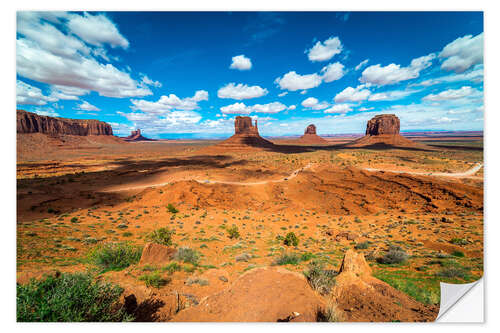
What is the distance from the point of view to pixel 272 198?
16.0 metres

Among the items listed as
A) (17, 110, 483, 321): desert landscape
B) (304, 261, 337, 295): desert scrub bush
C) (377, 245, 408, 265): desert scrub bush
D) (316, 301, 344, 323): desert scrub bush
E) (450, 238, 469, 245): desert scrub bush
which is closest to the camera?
(316, 301, 344, 323): desert scrub bush

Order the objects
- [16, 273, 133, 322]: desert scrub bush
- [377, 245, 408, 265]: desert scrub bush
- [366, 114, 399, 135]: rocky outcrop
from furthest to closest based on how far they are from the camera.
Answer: [366, 114, 399, 135]: rocky outcrop, [377, 245, 408, 265]: desert scrub bush, [16, 273, 133, 322]: desert scrub bush

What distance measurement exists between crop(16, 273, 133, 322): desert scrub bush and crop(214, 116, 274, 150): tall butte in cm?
6298

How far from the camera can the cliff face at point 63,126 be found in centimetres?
6160

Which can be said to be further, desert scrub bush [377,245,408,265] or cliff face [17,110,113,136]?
cliff face [17,110,113,136]

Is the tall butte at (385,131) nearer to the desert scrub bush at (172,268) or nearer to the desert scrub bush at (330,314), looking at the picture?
the desert scrub bush at (330,314)

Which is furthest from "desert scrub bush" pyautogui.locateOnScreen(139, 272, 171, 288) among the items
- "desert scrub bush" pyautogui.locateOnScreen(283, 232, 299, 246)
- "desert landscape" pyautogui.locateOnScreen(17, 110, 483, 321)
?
"desert scrub bush" pyautogui.locateOnScreen(283, 232, 299, 246)

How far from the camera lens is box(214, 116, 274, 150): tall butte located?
6744cm

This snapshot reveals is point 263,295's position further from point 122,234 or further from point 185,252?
point 122,234

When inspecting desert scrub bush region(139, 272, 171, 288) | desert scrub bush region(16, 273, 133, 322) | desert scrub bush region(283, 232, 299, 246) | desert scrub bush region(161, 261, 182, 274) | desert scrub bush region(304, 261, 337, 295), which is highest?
desert scrub bush region(16, 273, 133, 322)

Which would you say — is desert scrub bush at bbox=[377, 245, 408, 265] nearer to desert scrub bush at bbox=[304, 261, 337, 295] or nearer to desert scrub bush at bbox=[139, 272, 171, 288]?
desert scrub bush at bbox=[304, 261, 337, 295]

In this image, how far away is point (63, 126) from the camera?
8525cm
